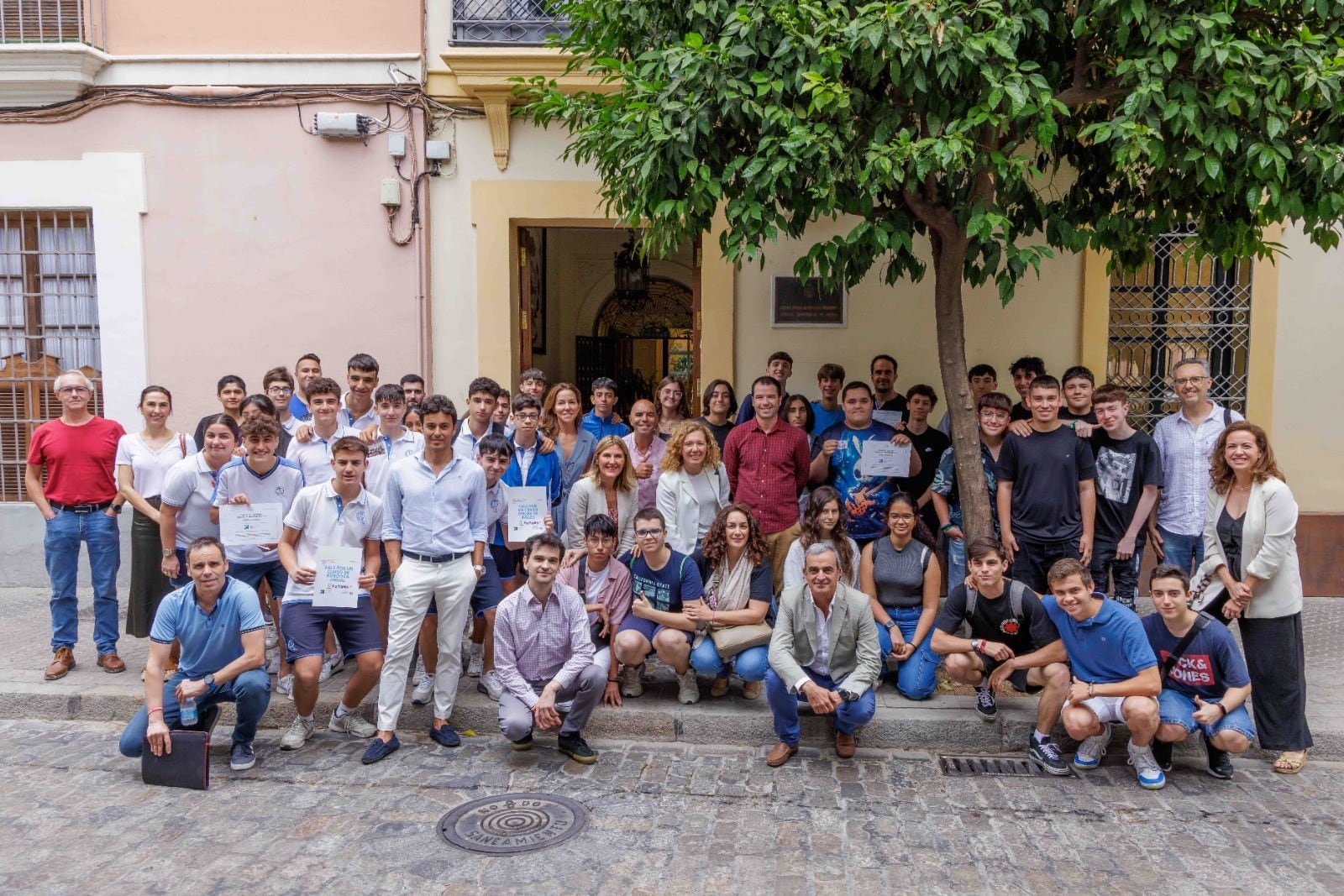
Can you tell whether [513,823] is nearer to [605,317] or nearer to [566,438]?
[566,438]

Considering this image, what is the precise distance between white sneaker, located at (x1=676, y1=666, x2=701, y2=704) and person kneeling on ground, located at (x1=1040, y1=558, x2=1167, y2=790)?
2081 mm

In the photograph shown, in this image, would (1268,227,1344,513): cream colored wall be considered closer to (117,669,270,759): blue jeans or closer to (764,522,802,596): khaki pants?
(764,522,802,596): khaki pants

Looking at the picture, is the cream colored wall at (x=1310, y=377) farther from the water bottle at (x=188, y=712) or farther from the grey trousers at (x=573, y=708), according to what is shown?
the water bottle at (x=188, y=712)

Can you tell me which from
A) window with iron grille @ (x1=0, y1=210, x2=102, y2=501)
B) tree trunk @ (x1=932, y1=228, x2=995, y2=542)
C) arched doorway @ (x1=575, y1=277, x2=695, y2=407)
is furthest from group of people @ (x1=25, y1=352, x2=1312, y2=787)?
arched doorway @ (x1=575, y1=277, x2=695, y2=407)

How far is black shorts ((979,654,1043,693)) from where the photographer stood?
5.62 meters

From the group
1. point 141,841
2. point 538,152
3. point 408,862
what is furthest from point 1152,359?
point 141,841

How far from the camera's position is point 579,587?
5922 millimetres

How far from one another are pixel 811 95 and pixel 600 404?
8.82ft

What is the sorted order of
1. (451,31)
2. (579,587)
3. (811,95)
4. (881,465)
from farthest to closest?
(451,31), (881,465), (579,587), (811,95)

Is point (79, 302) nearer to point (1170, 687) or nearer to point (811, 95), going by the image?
point (811, 95)

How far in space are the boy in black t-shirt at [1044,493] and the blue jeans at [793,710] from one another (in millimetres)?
1577

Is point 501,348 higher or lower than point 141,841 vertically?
higher

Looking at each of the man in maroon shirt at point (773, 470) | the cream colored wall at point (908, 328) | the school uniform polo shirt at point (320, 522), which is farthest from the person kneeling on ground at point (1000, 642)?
the school uniform polo shirt at point (320, 522)

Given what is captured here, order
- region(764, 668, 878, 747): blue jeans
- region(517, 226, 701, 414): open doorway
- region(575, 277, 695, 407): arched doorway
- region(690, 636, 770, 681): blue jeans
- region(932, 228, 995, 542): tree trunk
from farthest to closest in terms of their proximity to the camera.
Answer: region(575, 277, 695, 407): arched doorway, region(517, 226, 701, 414): open doorway, region(932, 228, 995, 542): tree trunk, region(690, 636, 770, 681): blue jeans, region(764, 668, 878, 747): blue jeans
